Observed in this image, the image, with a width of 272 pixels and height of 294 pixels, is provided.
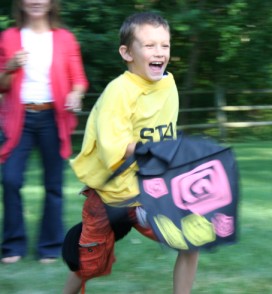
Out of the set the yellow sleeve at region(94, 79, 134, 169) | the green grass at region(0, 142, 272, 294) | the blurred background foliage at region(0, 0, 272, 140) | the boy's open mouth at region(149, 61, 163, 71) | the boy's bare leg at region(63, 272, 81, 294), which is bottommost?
the blurred background foliage at region(0, 0, 272, 140)

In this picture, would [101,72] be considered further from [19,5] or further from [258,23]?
[19,5]

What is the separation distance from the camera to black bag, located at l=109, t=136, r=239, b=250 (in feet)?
9.75

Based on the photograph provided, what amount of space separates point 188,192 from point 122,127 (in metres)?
0.42

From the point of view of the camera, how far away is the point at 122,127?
121 inches

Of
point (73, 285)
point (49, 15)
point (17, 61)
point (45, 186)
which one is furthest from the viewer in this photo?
point (45, 186)

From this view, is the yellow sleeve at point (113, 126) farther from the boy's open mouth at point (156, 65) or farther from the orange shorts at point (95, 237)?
the orange shorts at point (95, 237)

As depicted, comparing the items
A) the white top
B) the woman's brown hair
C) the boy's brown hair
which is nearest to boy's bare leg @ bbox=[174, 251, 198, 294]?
the boy's brown hair

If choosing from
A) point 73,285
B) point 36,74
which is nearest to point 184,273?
point 73,285

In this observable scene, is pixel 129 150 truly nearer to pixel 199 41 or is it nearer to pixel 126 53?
pixel 126 53

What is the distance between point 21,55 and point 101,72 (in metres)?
9.63

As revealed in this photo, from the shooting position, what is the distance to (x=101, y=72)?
1343cm

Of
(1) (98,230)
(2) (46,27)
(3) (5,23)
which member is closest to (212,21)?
(3) (5,23)

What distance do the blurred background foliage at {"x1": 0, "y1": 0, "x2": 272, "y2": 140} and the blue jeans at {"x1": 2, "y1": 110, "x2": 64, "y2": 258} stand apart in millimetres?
7315

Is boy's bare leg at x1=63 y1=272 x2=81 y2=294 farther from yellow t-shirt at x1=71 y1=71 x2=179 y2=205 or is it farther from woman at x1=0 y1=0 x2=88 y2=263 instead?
woman at x1=0 y1=0 x2=88 y2=263
